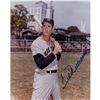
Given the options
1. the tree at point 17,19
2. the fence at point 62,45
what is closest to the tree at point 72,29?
the fence at point 62,45

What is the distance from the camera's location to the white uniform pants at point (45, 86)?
7.20 ft

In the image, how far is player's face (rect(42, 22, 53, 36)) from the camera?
2.20 metres

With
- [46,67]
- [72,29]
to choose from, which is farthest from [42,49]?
[72,29]

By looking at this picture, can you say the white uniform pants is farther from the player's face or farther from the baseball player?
the player's face

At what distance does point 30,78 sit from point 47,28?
337mm

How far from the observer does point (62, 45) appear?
2.20 metres

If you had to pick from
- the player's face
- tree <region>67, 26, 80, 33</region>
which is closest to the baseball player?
the player's face

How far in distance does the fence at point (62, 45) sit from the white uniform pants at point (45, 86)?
18cm

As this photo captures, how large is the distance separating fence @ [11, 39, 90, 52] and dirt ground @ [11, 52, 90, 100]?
3 cm

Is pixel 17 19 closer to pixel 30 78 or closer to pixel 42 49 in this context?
pixel 42 49

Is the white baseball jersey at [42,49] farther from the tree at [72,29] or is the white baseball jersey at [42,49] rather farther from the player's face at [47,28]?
the tree at [72,29]

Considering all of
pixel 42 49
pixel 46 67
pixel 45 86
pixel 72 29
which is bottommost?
pixel 45 86
